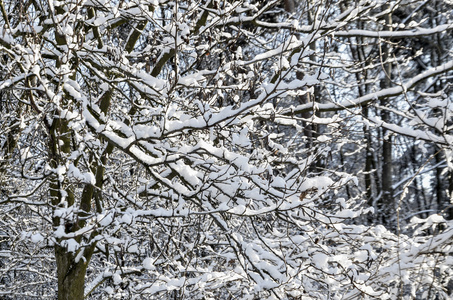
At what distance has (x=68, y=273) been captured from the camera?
423cm

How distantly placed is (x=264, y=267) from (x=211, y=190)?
0.71 m

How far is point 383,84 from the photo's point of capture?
10453mm

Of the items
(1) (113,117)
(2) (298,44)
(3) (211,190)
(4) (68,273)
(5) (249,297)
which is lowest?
(5) (249,297)

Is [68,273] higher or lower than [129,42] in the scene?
lower

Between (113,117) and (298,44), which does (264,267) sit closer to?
(298,44)

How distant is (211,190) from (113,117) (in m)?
3.03

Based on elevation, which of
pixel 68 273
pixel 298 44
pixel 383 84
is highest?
pixel 383 84

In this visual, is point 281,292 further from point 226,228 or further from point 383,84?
point 383,84

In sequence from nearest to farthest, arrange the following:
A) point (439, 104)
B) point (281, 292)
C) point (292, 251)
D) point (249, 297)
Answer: point (439, 104), point (281, 292), point (249, 297), point (292, 251)

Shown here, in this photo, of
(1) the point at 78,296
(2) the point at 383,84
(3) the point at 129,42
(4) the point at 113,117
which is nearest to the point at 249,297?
(1) the point at 78,296

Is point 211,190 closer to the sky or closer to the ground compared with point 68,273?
closer to the sky

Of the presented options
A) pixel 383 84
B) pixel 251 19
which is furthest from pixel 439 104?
pixel 383 84

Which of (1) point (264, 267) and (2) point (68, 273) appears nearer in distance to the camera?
(1) point (264, 267)

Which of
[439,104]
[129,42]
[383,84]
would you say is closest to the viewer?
[439,104]
